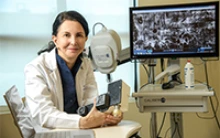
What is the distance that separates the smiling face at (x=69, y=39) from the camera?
1.97 m

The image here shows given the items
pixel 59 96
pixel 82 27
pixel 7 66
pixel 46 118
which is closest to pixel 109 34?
pixel 82 27

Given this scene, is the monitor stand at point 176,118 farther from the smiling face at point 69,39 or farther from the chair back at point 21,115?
the chair back at point 21,115

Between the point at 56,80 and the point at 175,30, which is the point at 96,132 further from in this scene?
the point at 175,30

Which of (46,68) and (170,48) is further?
(170,48)

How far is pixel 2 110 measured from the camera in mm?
2689

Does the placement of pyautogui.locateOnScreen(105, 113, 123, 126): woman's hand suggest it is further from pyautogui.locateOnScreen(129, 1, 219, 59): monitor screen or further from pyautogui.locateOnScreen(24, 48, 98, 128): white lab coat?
pyautogui.locateOnScreen(129, 1, 219, 59): monitor screen

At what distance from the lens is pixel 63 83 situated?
1.99 m

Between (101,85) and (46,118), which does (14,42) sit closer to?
(101,85)

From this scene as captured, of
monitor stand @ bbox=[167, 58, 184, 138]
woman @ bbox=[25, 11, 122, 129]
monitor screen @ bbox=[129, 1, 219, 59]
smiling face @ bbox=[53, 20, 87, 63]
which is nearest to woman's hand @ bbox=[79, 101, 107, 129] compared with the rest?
woman @ bbox=[25, 11, 122, 129]

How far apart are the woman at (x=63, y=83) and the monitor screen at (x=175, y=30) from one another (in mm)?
459

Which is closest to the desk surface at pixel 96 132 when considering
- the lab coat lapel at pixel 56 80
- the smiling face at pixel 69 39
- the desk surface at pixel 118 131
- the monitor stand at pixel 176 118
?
the desk surface at pixel 118 131

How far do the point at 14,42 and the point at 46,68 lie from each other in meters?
0.93

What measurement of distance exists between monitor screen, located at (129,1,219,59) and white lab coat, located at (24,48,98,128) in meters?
0.50

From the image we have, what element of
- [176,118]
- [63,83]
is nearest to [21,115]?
[63,83]
